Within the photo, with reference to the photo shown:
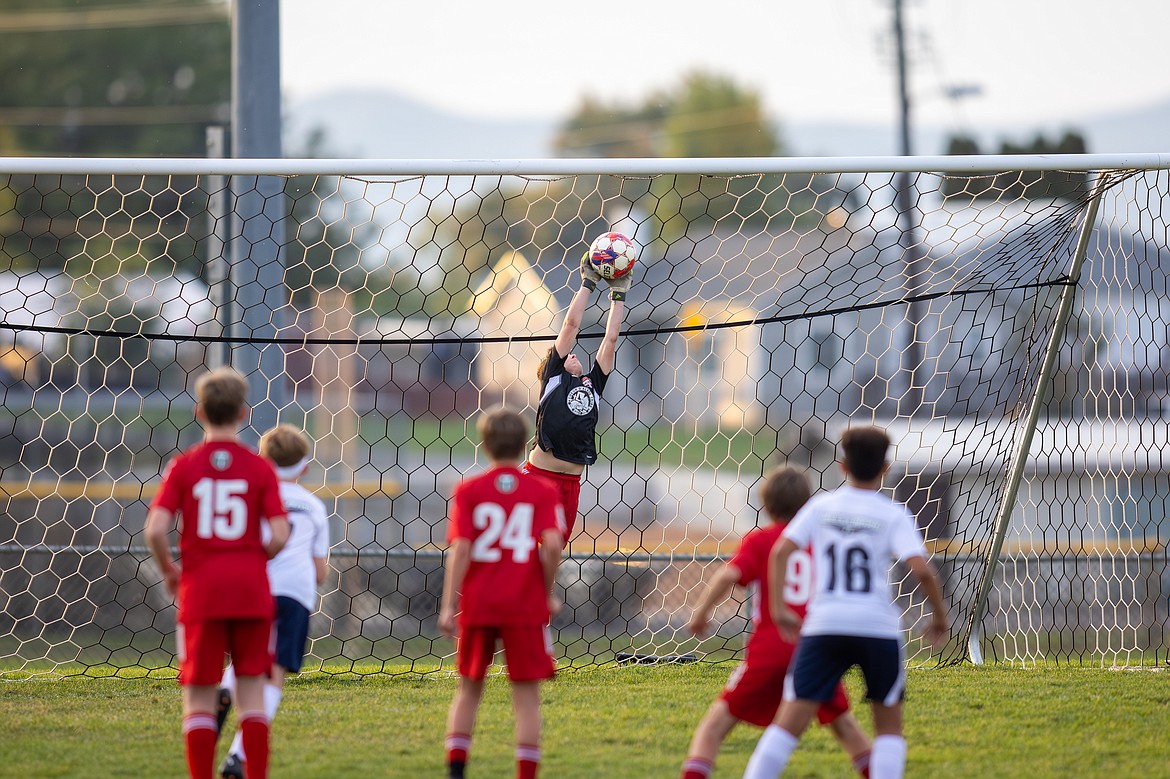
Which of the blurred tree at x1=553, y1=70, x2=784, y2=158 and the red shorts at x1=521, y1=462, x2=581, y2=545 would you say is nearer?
the red shorts at x1=521, y1=462, x2=581, y2=545

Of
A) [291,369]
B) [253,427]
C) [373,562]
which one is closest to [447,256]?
[291,369]

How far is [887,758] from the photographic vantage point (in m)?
3.34

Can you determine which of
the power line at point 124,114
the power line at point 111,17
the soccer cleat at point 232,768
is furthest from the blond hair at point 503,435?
the power line at point 111,17

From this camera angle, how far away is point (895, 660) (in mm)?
3314

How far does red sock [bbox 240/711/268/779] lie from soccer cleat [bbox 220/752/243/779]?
31 cm

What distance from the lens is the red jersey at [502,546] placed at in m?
3.55

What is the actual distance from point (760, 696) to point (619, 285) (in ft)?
8.11

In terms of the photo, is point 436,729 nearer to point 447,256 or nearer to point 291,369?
point 291,369

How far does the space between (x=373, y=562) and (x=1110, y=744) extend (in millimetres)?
9520

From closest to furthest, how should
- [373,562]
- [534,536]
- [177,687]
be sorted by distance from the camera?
[534,536], [177,687], [373,562]

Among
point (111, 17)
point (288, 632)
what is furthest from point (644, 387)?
point (288, 632)

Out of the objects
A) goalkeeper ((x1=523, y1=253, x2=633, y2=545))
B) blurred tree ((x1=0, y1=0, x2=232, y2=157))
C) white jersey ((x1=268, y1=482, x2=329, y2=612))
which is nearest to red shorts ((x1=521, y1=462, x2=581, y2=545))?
goalkeeper ((x1=523, y1=253, x2=633, y2=545))

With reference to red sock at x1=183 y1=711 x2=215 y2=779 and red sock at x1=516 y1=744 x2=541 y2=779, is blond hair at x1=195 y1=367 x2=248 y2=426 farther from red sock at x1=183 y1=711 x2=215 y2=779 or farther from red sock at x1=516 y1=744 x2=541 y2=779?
red sock at x1=516 y1=744 x2=541 y2=779

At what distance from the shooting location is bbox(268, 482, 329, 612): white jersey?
13.0 feet
